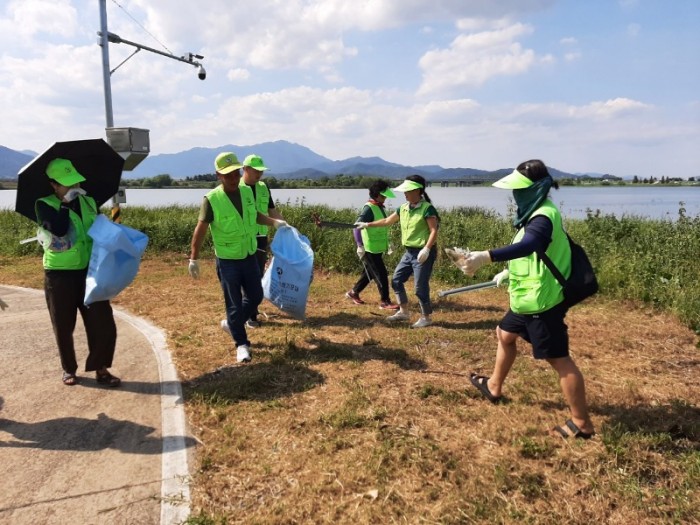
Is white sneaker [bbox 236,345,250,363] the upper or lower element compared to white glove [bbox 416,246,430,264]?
lower

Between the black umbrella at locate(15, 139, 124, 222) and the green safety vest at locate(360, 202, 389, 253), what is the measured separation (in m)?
3.50

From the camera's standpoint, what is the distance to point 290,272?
17.9 ft

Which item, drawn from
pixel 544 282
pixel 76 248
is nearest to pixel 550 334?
pixel 544 282

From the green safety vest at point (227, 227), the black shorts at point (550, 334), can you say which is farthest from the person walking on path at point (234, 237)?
the black shorts at point (550, 334)

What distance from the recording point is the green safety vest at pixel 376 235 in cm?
708

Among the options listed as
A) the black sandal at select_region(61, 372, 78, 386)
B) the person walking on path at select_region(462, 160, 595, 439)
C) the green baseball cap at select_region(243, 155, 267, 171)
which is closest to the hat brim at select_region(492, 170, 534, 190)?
the person walking on path at select_region(462, 160, 595, 439)

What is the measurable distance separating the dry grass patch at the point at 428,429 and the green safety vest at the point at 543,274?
2.97 ft

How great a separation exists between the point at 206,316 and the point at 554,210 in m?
4.98

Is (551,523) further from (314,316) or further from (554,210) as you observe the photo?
(314,316)

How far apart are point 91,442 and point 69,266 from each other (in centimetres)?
149

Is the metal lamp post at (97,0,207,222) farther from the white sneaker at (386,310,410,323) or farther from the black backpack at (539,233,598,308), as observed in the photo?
the black backpack at (539,233,598,308)

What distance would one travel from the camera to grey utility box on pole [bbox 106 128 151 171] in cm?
860

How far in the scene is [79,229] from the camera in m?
4.08

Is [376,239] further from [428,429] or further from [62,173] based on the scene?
[62,173]
